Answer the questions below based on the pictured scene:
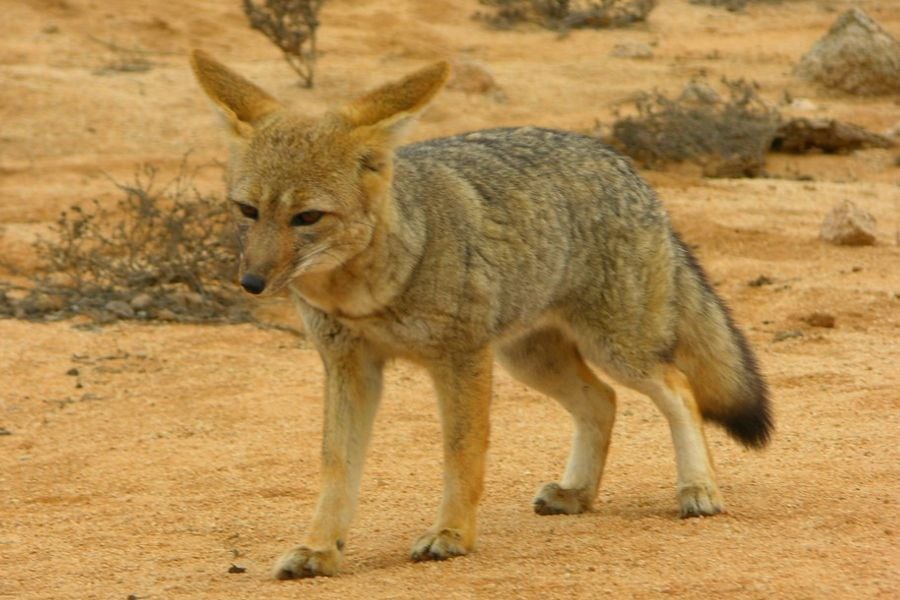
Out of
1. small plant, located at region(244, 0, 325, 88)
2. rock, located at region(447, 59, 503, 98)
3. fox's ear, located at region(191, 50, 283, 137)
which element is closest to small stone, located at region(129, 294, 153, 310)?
fox's ear, located at region(191, 50, 283, 137)

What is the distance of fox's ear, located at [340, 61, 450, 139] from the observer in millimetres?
5195

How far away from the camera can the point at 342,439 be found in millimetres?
5609

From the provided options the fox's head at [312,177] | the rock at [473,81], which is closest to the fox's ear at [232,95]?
the fox's head at [312,177]

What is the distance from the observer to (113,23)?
17.4m

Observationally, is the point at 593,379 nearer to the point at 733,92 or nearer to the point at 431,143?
the point at 431,143

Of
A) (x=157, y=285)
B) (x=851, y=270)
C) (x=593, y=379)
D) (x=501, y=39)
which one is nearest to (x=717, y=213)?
(x=851, y=270)

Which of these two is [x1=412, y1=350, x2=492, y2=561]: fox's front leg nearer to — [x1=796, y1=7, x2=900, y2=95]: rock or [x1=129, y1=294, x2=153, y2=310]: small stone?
[x1=129, y1=294, x2=153, y2=310]: small stone

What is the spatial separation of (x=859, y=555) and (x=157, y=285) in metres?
5.94

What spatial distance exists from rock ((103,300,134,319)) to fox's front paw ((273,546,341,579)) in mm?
4411

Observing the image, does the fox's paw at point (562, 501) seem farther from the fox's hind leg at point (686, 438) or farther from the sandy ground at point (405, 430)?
the fox's hind leg at point (686, 438)

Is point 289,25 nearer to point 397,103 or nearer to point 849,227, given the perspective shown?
point 849,227

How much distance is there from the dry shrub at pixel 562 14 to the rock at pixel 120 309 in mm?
10236

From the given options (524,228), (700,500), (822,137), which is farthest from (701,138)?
(700,500)

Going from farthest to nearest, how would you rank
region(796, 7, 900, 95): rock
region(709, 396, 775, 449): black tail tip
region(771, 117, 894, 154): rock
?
region(796, 7, 900, 95): rock, region(771, 117, 894, 154): rock, region(709, 396, 775, 449): black tail tip
